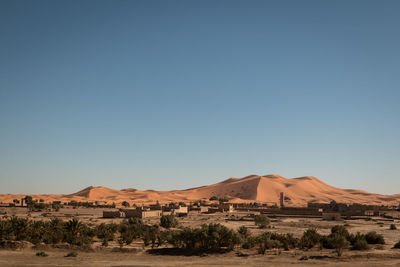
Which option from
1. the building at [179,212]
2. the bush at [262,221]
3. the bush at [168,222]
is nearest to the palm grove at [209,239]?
the bush at [168,222]

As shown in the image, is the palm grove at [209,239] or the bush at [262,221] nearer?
the palm grove at [209,239]

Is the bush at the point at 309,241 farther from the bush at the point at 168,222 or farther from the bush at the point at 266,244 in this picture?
the bush at the point at 168,222

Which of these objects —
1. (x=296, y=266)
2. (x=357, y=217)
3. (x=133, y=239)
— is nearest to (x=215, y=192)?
(x=357, y=217)

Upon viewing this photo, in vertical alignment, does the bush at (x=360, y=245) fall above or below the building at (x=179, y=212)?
above

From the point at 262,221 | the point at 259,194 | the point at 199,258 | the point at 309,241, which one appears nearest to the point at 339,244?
the point at 309,241

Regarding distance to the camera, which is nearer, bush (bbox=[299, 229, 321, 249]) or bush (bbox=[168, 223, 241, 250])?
bush (bbox=[299, 229, 321, 249])

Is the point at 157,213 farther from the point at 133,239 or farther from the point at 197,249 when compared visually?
the point at 197,249

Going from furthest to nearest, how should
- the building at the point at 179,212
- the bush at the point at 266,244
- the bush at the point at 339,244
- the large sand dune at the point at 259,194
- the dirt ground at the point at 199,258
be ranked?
the large sand dune at the point at 259,194 < the building at the point at 179,212 < the bush at the point at 266,244 < the bush at the point at 339,244 < the dirt ground at the point at 199,258

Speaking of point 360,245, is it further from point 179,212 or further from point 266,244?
point 179,212

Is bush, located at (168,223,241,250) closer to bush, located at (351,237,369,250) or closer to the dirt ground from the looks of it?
the dirt ground

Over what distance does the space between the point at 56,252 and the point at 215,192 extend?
434 feet

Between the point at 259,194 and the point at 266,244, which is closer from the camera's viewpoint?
the point at 266,244

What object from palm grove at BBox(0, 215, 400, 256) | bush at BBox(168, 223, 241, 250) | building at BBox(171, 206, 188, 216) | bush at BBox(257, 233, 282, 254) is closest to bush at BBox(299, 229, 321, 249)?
palm grove at BBox(0, 215, 400, 256)

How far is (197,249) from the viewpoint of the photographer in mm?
24125
